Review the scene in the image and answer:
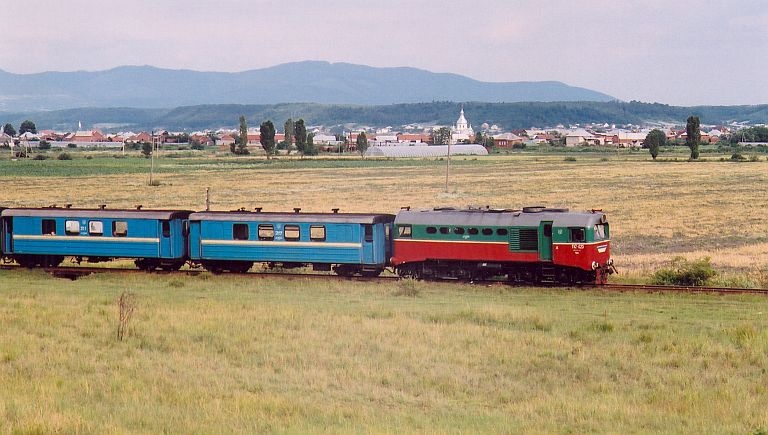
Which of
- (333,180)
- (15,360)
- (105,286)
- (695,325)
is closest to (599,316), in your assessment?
(695,325)

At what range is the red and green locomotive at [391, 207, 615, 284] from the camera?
34.9m

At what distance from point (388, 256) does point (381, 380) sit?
1840cm

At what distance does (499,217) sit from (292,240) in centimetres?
890

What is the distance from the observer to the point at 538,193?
88.3 m

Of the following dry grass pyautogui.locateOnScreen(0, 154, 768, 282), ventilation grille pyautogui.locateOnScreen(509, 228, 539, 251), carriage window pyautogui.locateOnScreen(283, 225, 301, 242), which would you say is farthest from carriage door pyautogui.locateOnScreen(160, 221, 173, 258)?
dry grass pyautogui.locateOnScreen(0, 154, 768, 282)

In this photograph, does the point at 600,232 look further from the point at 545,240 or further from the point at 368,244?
the point at 368,244

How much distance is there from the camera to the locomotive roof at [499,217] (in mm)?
35125

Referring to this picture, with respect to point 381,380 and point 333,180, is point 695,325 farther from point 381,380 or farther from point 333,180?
point 333,180

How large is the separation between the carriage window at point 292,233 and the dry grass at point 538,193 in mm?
13964

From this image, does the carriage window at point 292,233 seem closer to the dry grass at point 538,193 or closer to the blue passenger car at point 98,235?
the blue passenger car at point 98,235

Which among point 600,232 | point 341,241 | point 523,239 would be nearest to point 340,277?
point 341,241

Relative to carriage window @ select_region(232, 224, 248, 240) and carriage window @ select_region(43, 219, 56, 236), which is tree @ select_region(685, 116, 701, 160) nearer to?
carriage window @ select_region(232, 224, 248, 240)

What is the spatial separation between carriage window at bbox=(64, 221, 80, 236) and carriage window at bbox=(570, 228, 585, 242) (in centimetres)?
2186

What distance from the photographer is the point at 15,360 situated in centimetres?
2233
